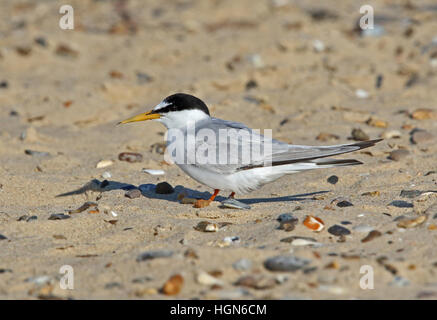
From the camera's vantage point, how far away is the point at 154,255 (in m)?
3.45

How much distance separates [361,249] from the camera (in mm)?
3592

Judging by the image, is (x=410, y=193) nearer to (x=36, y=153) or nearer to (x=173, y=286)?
(x=173, y=286)

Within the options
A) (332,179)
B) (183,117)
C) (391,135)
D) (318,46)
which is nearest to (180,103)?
(183,117)

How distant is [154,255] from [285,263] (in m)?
0.68

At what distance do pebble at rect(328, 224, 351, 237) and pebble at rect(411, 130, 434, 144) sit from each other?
7.54 feet

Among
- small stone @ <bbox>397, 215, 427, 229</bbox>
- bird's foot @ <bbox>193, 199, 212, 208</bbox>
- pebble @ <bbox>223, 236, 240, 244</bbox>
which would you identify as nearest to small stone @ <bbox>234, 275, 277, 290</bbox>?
pebble @ <bbox>223, 236, 240, 244</bbox>

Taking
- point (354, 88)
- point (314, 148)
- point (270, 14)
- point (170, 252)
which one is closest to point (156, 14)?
point (270, 14)

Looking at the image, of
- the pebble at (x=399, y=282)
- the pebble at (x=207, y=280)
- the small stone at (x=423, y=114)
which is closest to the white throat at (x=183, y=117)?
the pebble at (x=207, y=280)

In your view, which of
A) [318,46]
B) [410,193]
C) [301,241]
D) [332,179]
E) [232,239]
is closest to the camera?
[301,241]

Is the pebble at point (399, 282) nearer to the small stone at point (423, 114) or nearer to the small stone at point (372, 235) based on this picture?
the small stone at point (372, 235)

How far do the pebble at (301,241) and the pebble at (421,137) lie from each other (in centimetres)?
252

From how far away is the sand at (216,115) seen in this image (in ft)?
11.0
